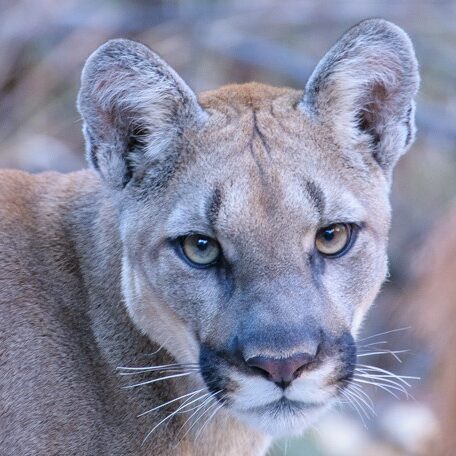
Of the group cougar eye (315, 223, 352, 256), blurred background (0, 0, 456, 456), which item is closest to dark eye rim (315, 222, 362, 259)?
cougar eye (315, 223, 352, 256)

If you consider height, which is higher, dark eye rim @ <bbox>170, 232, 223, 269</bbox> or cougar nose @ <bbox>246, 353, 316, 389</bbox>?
dark eye rim @ <bbox>170, 232, 223, 269</bbox>

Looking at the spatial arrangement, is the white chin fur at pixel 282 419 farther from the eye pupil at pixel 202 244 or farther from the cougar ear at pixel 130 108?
the cougar ear at pixel 130 108

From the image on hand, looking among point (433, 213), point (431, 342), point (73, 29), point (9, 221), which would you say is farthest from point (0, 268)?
point (433, 213)

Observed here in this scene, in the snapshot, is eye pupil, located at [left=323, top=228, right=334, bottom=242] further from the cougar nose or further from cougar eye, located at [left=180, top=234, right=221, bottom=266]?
the cougar nose

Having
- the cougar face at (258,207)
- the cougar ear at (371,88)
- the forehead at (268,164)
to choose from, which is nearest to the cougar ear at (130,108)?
the cougar face at (258,207)

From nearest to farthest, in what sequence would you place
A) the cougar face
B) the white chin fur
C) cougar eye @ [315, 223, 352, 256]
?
1. the cougar face
2. the white chin fur
3. cougar eye @ [315, 223, 352, 256]

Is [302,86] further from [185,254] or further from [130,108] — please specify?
[185,254]

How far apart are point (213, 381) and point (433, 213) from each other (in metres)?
6.93

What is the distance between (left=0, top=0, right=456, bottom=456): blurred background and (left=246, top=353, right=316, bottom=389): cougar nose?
4022mm

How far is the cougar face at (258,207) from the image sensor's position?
3967 mm

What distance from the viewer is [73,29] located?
9.98m

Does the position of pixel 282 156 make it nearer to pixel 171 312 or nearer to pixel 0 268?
pixel 171 312

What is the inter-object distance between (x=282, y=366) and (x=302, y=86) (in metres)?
6.67

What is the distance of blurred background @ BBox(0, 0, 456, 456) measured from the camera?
8453 millimetres
